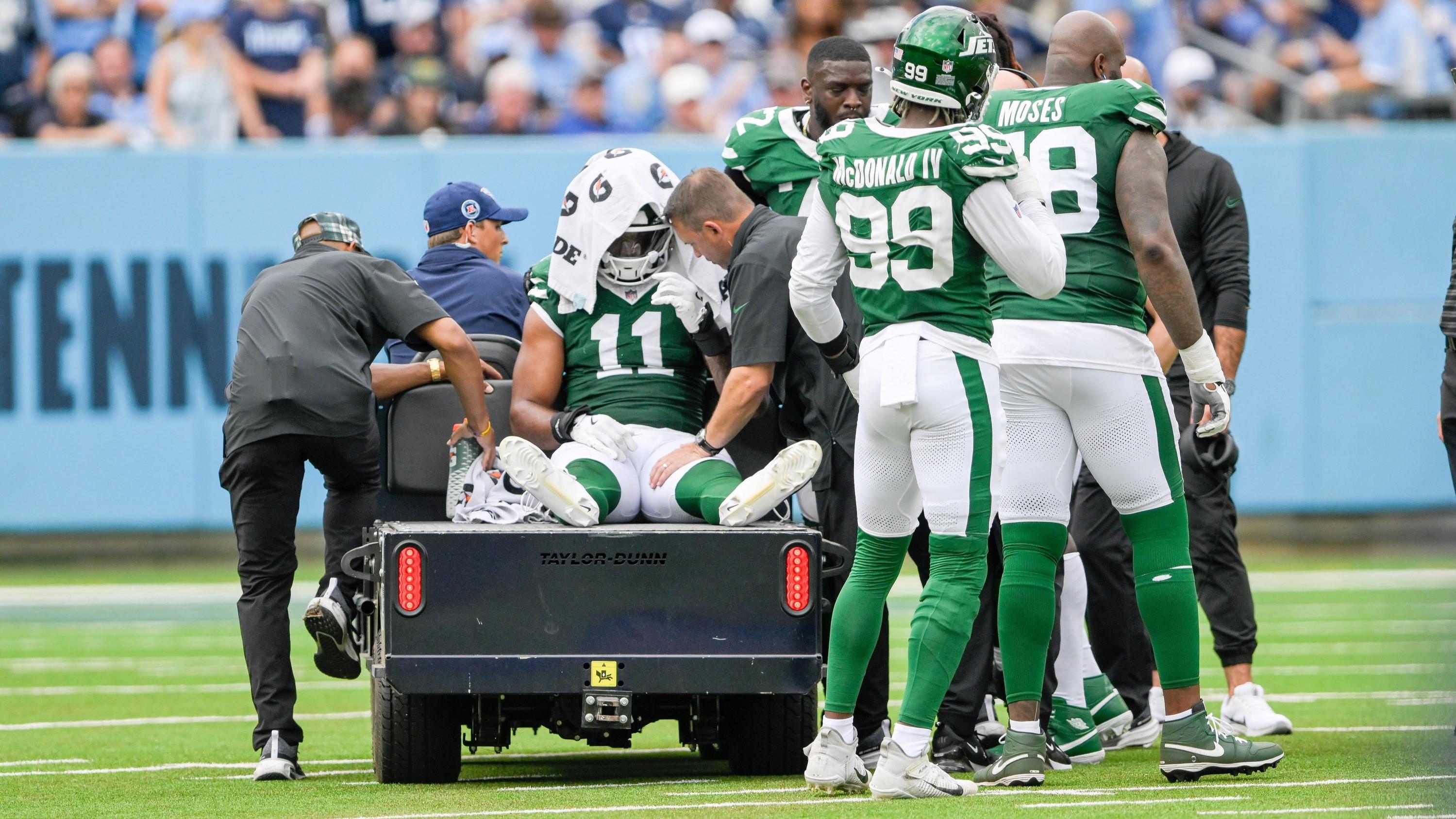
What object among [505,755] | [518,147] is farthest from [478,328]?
[518,147]

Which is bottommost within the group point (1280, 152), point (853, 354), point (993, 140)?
point (853, 354)

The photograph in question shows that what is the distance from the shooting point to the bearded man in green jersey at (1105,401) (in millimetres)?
5832

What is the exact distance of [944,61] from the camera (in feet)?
18.0

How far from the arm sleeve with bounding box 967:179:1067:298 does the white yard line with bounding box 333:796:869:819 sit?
58.7 inches

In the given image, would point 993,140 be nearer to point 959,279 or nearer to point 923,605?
point 959,279

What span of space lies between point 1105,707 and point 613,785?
5.53ft

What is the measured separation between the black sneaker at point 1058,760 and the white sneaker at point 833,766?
87 centimetres

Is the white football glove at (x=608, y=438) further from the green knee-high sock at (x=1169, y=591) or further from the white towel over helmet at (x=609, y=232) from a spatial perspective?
the green knee-high sock at (x=1169, y=591)

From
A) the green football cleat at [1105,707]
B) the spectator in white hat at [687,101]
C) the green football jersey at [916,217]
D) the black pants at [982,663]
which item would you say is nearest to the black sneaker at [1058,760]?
the black pants at [982,663]

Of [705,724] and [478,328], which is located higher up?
[478,328]

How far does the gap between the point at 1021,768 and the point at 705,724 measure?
1.04 metres

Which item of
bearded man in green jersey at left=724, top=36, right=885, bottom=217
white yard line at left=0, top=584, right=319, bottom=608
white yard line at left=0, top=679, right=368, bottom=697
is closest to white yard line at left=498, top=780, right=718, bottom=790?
bearded man in green jersey at left=724, top=36, right=885, bottom=217

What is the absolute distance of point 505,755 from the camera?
24.9ft

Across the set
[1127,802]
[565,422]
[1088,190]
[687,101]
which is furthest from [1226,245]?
[687,101]
